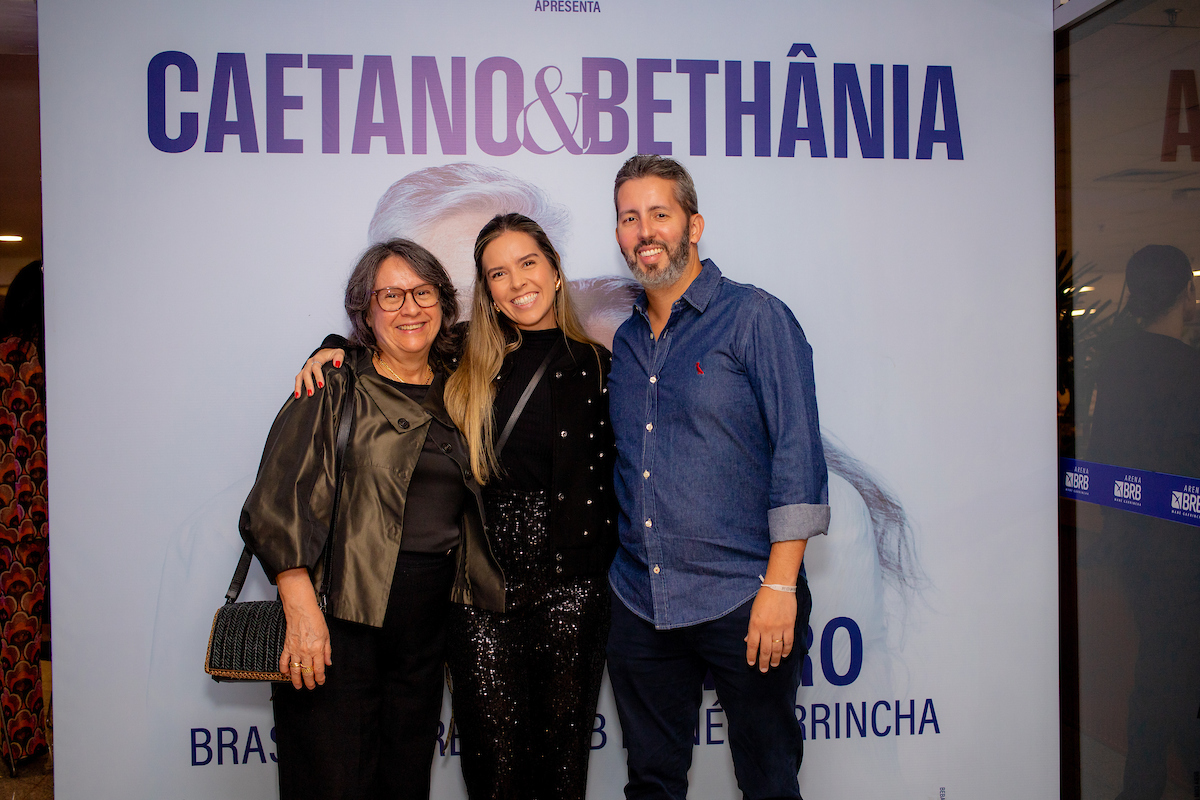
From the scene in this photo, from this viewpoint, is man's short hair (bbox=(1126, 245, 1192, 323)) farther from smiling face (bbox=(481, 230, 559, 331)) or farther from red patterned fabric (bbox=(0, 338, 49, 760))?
red patterned fabric (bbox=(0, 338, 49, 760))

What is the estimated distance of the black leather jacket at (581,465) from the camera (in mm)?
1892

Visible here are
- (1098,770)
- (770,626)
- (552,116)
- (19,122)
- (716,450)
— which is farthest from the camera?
(19,122)

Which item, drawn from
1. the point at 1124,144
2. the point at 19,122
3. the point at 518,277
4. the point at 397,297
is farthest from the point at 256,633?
the point at 19,122

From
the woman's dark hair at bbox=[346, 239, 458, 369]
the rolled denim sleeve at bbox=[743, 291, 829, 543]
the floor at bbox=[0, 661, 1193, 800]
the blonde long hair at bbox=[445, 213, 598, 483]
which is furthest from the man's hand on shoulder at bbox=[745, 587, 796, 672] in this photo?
the floor at bbox=[0, 661, 1193, 800]

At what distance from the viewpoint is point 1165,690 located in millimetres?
2295

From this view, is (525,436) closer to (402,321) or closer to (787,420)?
(402,321)

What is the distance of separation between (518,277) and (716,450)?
765mm

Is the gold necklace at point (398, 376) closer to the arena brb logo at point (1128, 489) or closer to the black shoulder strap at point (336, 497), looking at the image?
the black shoulder strap at point (336, 497)

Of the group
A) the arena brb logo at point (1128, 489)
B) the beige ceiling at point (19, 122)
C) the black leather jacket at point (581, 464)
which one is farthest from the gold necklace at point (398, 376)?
the arena brb logo at point (1128, 489)

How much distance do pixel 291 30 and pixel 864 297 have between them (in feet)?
7.39

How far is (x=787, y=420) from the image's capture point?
5.66 feet

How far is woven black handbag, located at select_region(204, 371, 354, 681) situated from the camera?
5.59 ft

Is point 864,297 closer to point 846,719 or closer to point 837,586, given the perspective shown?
point 837,586

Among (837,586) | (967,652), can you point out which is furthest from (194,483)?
(967,652)
